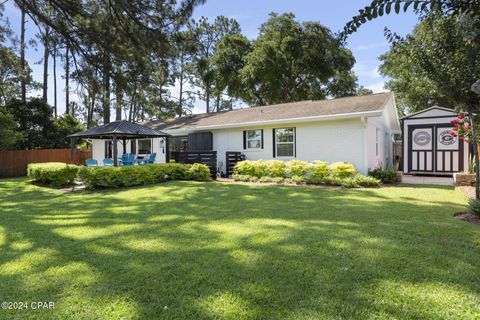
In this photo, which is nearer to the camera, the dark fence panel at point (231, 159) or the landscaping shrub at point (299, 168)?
the landscaping shrub at point (299, 168)

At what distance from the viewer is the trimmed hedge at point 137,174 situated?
31.9ft

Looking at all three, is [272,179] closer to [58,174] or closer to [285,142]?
[285,142]

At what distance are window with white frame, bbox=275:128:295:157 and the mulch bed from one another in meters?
7.72

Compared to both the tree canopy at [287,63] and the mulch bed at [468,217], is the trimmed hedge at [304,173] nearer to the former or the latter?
the mulch bed at [468,217]

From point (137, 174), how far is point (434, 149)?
43.2 feet

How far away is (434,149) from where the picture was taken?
13.5 m

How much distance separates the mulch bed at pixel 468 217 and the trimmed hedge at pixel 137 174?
8.65 metres

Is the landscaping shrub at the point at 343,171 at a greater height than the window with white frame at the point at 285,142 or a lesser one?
lesser

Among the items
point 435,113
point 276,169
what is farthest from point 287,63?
point 276,169

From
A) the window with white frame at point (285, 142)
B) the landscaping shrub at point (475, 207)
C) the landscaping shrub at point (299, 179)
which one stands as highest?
the window with white frame at point (285, 142)

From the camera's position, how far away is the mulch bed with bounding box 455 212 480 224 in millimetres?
4906

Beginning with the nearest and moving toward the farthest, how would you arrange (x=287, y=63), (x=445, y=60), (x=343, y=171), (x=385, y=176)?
(x=445, y=60) < (x=343, y=171) < (x=385, y=176) < (x=287, y=63)

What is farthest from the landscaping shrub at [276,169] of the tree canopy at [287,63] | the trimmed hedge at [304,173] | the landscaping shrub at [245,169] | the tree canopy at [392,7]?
the tree canopy at [287,63]

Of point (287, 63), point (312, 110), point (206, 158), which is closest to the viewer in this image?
point (312, 110)
